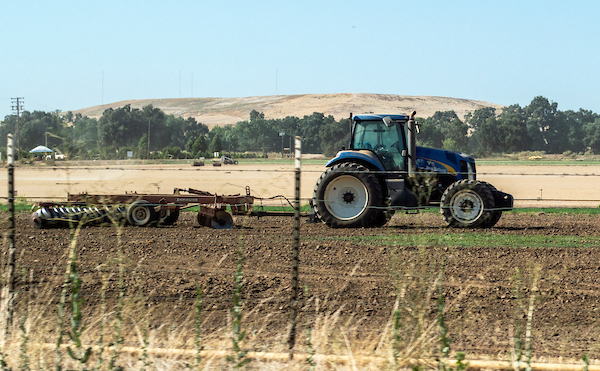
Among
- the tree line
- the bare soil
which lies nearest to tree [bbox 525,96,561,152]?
the tree line

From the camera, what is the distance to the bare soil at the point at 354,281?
5.30 meters

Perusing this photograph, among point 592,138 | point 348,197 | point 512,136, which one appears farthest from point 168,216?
point 592,138

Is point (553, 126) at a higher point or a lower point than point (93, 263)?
higher

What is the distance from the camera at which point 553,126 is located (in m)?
101

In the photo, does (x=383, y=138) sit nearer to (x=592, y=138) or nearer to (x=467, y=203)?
(x=467, y=203)

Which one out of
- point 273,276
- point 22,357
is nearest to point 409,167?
point 273,276

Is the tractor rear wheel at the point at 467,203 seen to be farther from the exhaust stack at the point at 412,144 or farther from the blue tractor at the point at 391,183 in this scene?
the exhaust stack at the point at 412,144

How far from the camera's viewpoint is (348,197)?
11656 mm

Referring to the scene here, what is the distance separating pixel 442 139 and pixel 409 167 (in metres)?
80.7

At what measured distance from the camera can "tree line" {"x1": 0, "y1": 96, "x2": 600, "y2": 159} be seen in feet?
268

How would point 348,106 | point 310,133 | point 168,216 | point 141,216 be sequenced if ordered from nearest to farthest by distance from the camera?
1. point 141,216
2. point 168,216
3. point 310,133
4. point 348,106

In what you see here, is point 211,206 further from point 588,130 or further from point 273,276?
point 588,130

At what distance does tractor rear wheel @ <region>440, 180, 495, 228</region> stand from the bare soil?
676 mm

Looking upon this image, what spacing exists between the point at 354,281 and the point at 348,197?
486 centimetres
